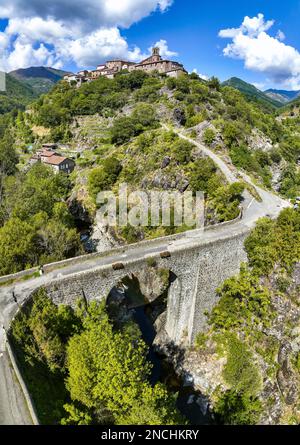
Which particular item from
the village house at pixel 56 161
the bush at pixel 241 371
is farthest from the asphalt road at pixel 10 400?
the village house at pixel 56 161

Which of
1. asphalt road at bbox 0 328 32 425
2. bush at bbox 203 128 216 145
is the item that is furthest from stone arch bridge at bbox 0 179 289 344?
bush at bbox 203 128 216 145

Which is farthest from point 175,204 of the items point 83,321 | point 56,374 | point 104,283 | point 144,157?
point 56,374

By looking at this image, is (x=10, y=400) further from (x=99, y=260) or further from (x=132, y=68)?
(x=132, y=68)

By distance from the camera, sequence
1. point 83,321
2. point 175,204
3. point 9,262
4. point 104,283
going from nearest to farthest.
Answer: point 83,321
point 104,283
point 9,262
point 175,204

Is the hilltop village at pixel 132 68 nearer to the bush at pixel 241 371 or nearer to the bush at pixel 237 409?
the bush at pixel 241 371
